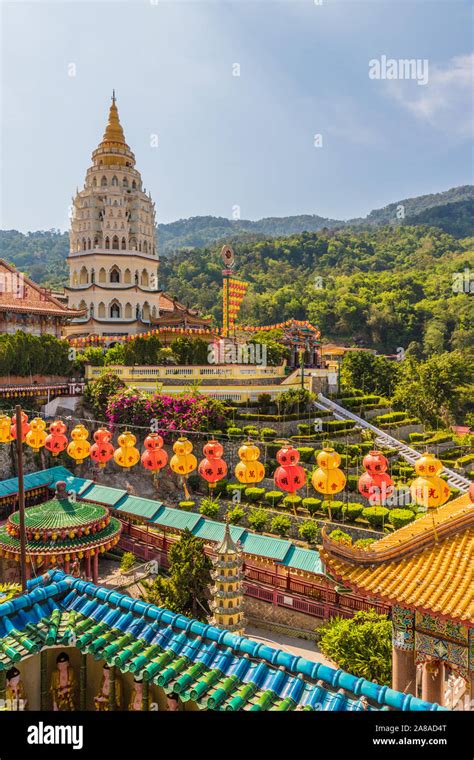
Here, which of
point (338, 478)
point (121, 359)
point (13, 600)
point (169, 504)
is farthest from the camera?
point (121, 359)

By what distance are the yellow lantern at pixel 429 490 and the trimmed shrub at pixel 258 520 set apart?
32.8ft

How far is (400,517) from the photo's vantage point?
59.4ft

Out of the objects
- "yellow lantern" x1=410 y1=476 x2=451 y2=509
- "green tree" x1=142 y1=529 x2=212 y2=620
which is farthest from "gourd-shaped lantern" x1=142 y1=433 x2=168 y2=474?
"yellow lantern" x1=410 y1=476 x2=451 y2=509

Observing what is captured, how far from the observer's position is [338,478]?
10602 mm

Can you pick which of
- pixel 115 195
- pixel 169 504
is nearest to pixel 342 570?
pixel 169 504

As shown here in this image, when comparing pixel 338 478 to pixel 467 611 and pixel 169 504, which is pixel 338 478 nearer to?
pixel 467 611

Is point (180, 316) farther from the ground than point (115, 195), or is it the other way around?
point (115, 195)

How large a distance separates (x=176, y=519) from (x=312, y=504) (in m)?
6.19

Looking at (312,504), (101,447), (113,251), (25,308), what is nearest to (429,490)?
(101,447)

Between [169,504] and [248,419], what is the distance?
5661 mm

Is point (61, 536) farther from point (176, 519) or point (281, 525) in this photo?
point (281, 525)

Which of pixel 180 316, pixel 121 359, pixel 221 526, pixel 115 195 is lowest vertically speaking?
pixel 221 526

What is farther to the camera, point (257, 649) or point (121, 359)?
point (121, 359)
